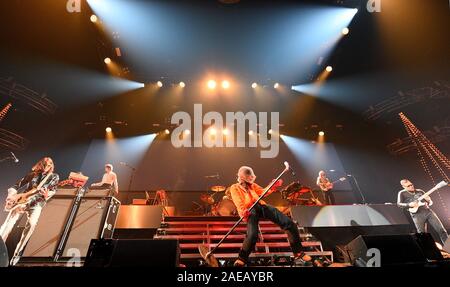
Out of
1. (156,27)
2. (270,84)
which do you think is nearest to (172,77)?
(156,27)

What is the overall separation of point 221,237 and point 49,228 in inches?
127

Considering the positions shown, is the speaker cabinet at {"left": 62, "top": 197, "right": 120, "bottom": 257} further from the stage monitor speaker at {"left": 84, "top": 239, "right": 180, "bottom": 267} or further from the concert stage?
the stage monitor speaker at {"left": 84, "top": 239, "right": 180, "bottom": 267}

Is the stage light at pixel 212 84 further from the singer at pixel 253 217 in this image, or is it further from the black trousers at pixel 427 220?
the black trousers at pixel 427 220

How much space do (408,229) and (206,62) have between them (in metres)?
7.95

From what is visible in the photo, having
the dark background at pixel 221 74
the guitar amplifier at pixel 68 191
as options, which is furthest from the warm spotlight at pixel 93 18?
the guitar amplifier at pixel 68 191

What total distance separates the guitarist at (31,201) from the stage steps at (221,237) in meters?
2.32

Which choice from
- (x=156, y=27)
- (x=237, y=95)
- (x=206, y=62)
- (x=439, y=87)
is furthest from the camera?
(x=237, y=95)

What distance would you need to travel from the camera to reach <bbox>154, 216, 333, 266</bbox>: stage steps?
16.8 feet

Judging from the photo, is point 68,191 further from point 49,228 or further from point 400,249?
point 400,249

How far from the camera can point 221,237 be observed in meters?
5.86

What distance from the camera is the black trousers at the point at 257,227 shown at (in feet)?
13.9

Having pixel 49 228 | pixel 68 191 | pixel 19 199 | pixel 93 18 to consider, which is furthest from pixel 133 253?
pixel 93 18

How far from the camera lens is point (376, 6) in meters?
7.44
